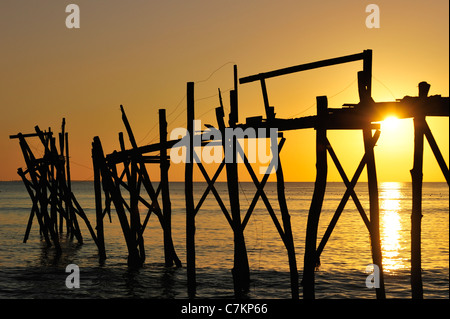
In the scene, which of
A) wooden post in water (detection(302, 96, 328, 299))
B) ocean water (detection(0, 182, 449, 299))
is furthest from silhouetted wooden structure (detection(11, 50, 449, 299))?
ocean water (detection(0, 182, 449, 299))

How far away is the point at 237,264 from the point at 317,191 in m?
4.27

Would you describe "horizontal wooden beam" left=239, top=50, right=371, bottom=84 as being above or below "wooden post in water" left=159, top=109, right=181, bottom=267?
above

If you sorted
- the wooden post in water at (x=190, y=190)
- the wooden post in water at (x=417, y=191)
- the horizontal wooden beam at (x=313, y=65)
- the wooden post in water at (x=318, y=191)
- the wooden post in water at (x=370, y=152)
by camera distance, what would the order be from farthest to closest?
the wooden post in water at (x=190, y=190) → the wooden post in water at (x=318, y=191) → the horizontal wooden beam at (x=313, y=65) → the wooden post in water at (x=370, y=152) → the wooden post in water at (x=417, y=191)

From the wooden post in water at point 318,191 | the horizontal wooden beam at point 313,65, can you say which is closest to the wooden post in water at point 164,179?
the horizontal wooden beam at point 313,65

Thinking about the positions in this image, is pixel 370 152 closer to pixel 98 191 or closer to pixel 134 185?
pixel 134 185

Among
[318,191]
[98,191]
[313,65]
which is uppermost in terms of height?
[313,65]

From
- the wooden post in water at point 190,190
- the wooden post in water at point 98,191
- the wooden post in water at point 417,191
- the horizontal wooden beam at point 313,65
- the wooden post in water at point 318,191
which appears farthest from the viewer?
the wooden post in water at point 98,191

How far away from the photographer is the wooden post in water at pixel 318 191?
11156 mm

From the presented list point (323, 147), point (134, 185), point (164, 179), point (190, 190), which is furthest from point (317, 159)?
point (134, 185)

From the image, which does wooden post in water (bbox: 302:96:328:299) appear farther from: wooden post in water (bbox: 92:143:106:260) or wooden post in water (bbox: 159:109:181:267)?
wooden post in water (bbox: 92:143:106:260)

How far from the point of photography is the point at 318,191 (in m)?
11.3

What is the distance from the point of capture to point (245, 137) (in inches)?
520

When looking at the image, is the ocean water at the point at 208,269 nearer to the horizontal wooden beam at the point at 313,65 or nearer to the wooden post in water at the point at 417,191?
the wooden post in water at the point at 417,191

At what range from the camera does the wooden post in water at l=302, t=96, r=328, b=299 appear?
11156 mm
